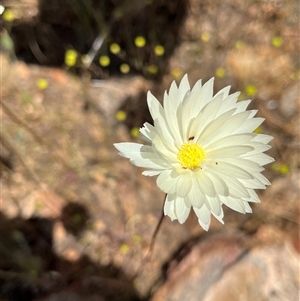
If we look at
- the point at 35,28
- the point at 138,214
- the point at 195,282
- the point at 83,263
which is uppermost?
the point at 35,28

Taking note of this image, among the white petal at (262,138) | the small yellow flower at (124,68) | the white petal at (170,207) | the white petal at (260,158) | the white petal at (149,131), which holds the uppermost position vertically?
the white petal at (262,138)

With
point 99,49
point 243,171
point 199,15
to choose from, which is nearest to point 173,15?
point 199,15

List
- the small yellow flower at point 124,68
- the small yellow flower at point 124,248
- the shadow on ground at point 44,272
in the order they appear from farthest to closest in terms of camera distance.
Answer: the small yellow flower at point 124,68
the small yellow flower at point 124,248
the shadow on ground at point 44,272

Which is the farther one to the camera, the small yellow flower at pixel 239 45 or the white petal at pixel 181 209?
the small yellow flower at pixel 239 45

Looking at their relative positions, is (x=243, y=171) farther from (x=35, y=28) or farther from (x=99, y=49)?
(x=35, y=28)

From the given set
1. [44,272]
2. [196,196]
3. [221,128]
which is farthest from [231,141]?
[44,272]

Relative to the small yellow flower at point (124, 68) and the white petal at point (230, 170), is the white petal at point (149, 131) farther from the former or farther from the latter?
the small yellow flower at point (124, 68)

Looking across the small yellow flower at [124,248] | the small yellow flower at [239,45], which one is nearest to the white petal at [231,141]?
the small yellow flower at [124,248]

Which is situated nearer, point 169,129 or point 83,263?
point 169,129

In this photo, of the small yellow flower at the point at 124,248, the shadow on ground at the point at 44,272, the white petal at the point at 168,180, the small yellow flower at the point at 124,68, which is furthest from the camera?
the small yellow flower at the point at 124,68
